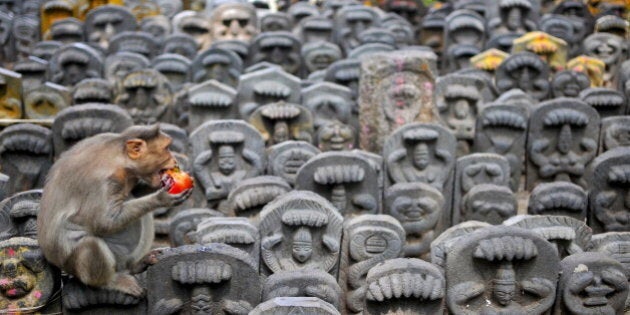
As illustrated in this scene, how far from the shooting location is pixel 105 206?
3.56 meters

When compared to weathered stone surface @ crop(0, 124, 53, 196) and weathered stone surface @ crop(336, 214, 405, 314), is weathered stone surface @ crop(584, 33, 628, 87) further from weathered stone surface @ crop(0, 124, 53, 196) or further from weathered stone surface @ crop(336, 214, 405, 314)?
weathered stone surface @ crop(0, 124, 53, 196)

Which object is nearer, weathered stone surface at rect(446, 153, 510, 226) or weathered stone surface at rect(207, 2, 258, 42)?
weathered stone surface at rect(446, 153, 510, 226)

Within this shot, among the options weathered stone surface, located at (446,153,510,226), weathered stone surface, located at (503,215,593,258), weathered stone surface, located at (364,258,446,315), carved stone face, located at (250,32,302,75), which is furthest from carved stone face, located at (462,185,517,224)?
carved stone face, located at (250,32,302,75)

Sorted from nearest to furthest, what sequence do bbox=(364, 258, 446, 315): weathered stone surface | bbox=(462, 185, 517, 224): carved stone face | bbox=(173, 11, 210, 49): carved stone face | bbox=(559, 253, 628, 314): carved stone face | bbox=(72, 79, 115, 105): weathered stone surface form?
bbox=(364, 258, 446, 315): weathered stone surface → bbox=(559, 253, 628, 314): carved stone face → bbox=(462, 185, 517, 224): carved stone face → bbox=(72, 79, 115, 105): weathered stone surface → bbox=(173, 11, 210, 49): carved stone face

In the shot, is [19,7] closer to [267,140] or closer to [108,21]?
[108,21]

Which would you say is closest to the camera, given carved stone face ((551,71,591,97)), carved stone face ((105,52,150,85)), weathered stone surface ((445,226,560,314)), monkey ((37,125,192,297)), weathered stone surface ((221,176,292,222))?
monkey ((37,125,192,297))

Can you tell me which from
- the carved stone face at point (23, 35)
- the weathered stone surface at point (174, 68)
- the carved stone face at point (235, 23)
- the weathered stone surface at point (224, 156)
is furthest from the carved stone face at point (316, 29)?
the weathered stone surface at point (224, 156)

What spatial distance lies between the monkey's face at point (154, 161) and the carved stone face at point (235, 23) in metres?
6.42

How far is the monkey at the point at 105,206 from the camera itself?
356 centimetres

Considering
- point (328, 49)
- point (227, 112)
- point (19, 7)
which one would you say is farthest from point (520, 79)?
point (19, 7)

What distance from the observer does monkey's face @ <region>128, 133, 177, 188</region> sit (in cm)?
372

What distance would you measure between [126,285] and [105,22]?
23.1 ft

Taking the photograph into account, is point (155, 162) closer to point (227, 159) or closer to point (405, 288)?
point (405, 288)

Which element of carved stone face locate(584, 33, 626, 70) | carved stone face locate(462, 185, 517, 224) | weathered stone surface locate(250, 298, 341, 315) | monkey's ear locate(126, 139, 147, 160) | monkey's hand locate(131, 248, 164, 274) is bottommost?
carved stone face locate(462, 185, 517, 224)
